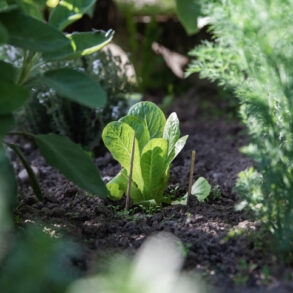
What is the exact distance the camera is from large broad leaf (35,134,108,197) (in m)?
1.22

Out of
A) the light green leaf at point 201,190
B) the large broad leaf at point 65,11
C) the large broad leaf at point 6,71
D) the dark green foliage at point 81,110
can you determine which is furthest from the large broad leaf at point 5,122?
the dark green foliage at point 81,110

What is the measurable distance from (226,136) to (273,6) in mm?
1434

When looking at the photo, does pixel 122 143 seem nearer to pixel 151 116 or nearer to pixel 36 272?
pixel 151 116

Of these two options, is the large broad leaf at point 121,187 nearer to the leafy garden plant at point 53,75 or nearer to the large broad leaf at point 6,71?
the leafy garden plant at point 53,75

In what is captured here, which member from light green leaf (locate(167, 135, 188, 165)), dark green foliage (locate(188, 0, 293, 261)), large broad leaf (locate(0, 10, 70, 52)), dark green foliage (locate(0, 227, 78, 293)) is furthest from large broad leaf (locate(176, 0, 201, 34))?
dark green foliage (locate(0, 227, 78, 293))

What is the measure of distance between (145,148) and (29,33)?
561 mm

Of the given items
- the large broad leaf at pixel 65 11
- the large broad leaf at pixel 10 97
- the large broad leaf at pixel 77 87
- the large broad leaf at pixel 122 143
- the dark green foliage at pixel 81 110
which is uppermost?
the large broad leaf at pixel 65 11

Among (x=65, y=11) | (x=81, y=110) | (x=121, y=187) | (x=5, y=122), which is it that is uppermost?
(x=65, y=11)

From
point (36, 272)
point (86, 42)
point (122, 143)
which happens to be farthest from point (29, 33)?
point (36, 272)

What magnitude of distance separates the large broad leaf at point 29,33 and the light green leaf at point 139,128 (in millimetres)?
458

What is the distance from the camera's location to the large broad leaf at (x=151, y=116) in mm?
1551

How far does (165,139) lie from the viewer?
1442 millimetres

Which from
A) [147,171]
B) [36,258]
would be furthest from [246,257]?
[36,258]

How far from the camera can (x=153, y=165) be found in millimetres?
1463
